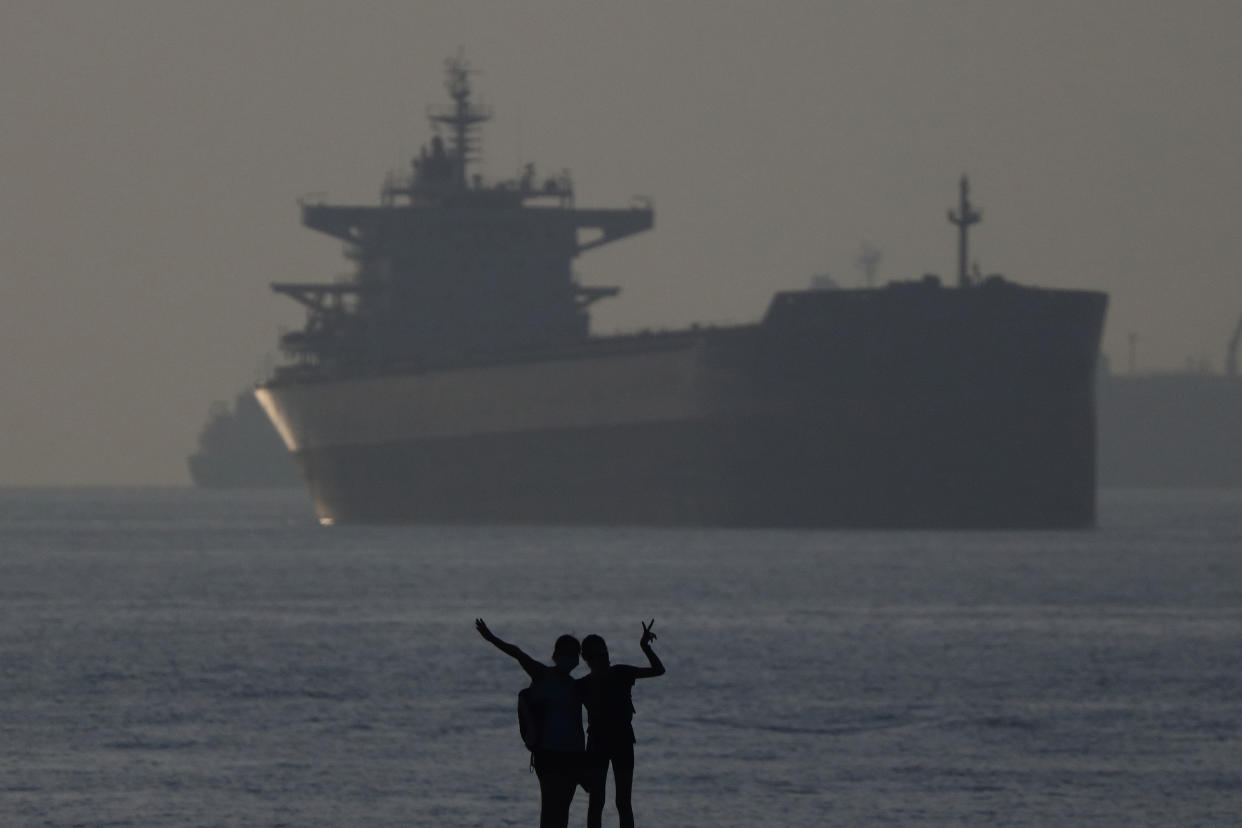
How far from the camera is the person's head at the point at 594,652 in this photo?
1680 cm

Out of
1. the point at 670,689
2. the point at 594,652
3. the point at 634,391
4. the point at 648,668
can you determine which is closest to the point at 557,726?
the point at 594,652

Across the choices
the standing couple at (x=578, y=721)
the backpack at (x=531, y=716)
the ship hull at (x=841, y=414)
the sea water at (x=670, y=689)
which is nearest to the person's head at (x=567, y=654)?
the standing couple at (x=578, y=721)

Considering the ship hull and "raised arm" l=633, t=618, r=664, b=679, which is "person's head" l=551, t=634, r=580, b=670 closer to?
"raised arm" l=633, t=618, r=664, b=679

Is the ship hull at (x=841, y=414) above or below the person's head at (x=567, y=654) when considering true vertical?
above

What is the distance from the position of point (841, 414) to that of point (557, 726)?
2720 inches

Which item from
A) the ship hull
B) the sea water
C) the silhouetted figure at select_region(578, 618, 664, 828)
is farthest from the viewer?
the ship hull

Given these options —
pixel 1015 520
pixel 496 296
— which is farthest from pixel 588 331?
pixel 1015 520

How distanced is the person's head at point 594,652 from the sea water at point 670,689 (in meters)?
10.1

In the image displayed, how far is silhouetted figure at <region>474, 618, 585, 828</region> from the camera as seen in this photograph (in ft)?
55.2

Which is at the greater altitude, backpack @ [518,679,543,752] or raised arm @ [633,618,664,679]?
raised arm @ [633,618,664,679]

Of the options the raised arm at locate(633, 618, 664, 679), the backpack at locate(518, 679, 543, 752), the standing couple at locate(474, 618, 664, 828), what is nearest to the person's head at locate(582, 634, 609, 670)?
the standing couple at locate(474, 618, 664, 828)

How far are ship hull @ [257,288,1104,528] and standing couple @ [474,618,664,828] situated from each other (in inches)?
2689

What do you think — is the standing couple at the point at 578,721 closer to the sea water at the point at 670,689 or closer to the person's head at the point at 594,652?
the person's head at the point at 594,652

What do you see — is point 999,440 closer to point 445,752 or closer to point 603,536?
point 603,536
